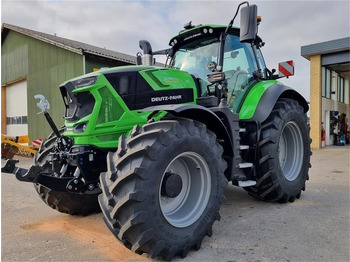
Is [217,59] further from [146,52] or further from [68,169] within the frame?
[68,169]

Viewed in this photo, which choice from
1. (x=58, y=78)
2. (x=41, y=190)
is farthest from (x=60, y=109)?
(x=41, y=190)

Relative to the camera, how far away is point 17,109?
647 inches

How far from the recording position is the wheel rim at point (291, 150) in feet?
16.4

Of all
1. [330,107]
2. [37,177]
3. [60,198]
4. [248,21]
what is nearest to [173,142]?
[37,177]

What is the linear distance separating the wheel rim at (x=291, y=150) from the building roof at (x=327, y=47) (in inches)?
415

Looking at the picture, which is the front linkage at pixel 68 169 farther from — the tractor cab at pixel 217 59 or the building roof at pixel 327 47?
the building roof at pixel 327 47

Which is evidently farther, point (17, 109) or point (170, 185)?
point (17, 109)

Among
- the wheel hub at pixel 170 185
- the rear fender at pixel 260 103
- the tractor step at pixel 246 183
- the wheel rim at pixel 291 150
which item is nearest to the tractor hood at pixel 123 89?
the wheel hub at pixel 170 185

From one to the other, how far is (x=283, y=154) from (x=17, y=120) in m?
15.4

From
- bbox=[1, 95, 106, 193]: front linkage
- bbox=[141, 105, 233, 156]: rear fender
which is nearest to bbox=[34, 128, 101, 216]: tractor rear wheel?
bbox=[1, 95, 106, 193]: front linkage

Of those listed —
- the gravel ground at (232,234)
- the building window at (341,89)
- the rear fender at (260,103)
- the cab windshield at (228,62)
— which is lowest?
the gravel ground at (232,234)

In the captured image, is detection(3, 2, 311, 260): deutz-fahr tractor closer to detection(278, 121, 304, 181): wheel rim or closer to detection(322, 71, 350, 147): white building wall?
detection(278, 121, 304, 181): wheel rim

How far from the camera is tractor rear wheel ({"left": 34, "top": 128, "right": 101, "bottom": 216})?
3.79 m

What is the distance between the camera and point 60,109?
41.0 ft
